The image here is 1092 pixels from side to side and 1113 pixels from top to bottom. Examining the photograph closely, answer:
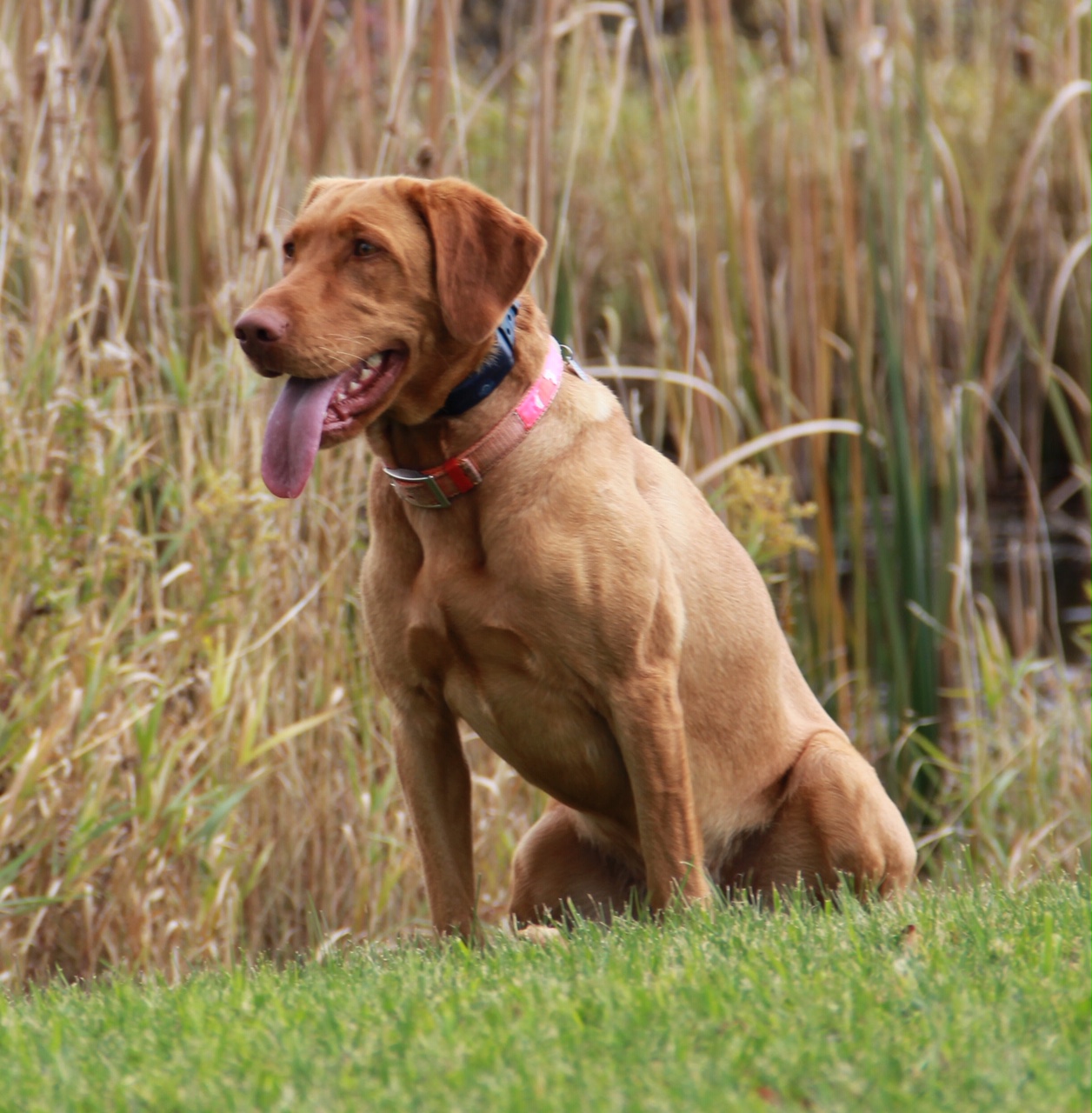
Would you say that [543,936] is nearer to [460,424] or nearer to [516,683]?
[516,683]

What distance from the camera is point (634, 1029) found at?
6.69 feet

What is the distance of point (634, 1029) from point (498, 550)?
118 cm

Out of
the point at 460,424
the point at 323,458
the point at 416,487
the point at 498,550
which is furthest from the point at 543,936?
the point at 323,458

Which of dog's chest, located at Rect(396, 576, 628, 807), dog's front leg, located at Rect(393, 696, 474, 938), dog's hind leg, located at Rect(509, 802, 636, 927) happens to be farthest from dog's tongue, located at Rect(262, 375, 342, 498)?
dog's hind leg, located at Rect(509, 802, 636, 927)

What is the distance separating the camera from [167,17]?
4.53 metres

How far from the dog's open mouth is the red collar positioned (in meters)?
0.18

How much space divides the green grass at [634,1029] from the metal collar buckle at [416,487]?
89 cm

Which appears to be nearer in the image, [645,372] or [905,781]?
[645,372]

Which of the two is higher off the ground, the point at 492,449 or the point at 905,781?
the point at 492,449

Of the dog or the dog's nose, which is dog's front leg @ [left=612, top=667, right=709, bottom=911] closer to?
the dog

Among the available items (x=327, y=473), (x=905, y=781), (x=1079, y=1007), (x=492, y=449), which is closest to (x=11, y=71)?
(x=327, y=473)

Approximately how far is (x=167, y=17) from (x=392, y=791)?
2335mm

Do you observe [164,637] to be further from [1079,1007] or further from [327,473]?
[1079,1007]

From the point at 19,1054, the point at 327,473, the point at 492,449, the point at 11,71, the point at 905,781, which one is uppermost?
the point at 11,71
